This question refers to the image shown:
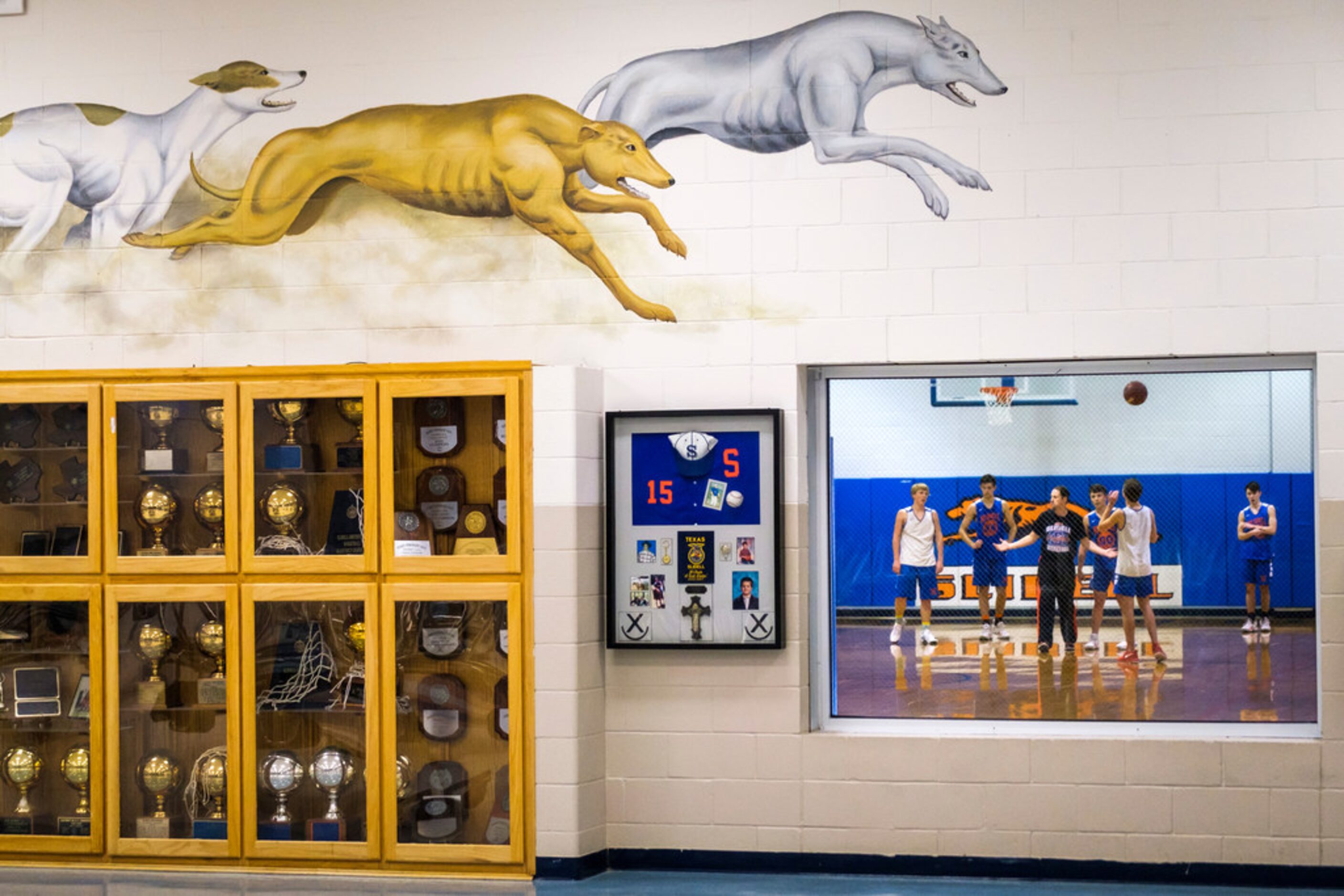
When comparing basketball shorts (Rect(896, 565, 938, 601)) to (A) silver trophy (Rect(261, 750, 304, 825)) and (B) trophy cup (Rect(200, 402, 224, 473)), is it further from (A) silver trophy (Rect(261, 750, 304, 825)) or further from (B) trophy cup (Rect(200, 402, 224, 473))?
(B) trophy cup (Rect(200, 402, 224, 473))

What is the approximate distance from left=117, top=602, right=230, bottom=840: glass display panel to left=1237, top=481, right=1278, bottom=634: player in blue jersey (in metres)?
3.92

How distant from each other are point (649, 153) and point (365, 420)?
1.52 metres

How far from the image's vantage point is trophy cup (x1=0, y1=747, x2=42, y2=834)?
5285 millimetres

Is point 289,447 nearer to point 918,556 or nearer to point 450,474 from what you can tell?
point 450,474

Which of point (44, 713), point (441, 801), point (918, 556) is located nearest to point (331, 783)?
point (441, 801)

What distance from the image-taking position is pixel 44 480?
5.32 metres

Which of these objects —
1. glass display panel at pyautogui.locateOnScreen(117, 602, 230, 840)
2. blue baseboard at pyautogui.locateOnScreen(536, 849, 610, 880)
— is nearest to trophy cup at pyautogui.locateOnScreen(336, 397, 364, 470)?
glass display panel at pyautogui.locateOnScreen(117, 602, 230, 840)

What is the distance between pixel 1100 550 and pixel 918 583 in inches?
27.7

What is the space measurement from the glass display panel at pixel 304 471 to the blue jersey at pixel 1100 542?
2.82 metres

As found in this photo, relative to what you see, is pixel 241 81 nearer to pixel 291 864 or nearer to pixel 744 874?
pixel 291 864

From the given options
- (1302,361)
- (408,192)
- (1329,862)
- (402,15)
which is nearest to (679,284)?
(408,192)

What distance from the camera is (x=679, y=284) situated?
204 inches

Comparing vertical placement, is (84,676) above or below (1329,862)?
above

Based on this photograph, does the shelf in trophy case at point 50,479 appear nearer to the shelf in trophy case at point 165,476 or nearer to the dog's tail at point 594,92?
the shelf in trophy case at point 165,476
